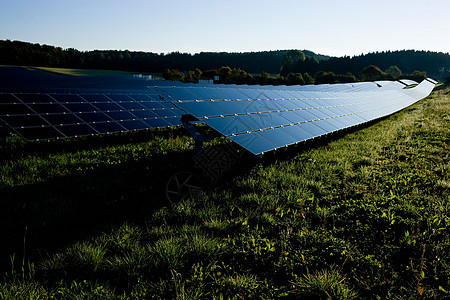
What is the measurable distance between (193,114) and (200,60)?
397ft

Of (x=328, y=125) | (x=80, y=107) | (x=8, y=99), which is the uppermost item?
(x=8, y=99)

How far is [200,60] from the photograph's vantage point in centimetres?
11900

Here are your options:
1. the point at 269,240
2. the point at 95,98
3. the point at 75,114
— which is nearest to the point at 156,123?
the point at 75,114

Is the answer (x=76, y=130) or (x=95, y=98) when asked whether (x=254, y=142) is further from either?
(x=95, y=98)

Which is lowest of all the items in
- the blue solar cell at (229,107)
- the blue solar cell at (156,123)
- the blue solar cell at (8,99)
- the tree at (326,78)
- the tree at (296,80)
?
the blue solar cell at (156,123)

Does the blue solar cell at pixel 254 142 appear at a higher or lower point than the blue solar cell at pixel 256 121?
lower

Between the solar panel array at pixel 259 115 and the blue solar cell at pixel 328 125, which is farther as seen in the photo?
the blue solar cell at pixel 328 125

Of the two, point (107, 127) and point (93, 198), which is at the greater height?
point (107, 127)

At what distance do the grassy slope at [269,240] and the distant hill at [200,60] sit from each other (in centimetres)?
7907

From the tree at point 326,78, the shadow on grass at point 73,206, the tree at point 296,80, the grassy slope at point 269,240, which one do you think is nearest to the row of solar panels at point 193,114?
the grassy slope at point 269,240

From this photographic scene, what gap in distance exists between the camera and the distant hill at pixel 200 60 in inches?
2613

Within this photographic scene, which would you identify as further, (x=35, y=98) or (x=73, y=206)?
(x=35, y=98)

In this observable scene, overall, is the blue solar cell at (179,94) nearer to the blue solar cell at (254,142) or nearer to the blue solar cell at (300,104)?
the blue solar cell at (254,142)

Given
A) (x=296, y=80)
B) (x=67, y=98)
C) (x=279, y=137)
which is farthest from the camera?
(x=296, y=80)
